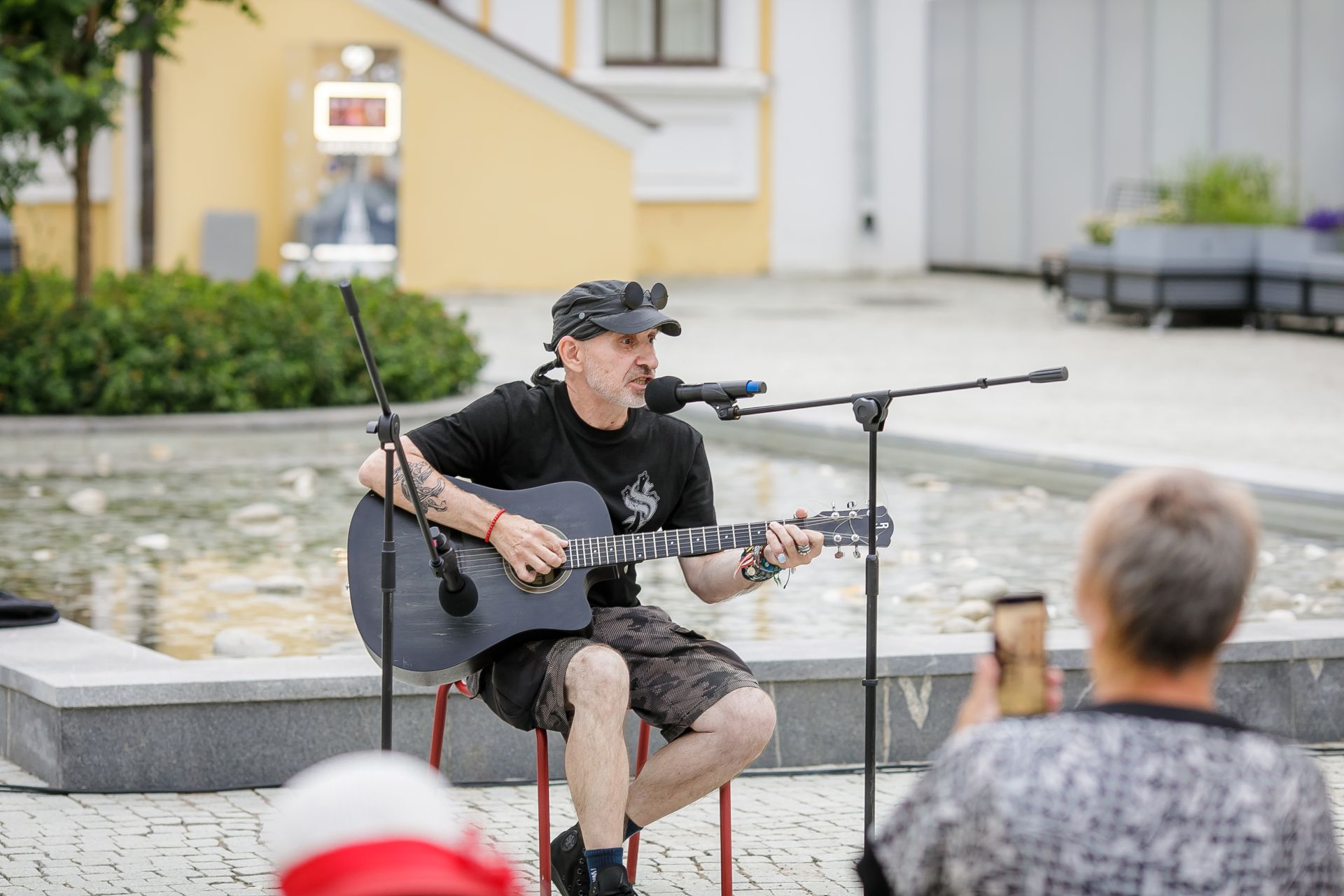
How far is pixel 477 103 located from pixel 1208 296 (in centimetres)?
765

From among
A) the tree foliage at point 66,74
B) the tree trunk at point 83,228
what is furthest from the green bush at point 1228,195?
the tree trunk at point 83,228

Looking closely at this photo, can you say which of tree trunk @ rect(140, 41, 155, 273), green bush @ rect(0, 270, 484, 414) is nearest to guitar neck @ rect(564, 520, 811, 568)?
green bush @ rect(0, 270, 484, 414)

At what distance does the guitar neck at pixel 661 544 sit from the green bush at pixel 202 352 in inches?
281

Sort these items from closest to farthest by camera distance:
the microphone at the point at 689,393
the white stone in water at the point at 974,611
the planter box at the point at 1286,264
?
1. the microphone at the point at 689,393
2. the white stone in water at the point at 974,611
3. the planter box at the point at 1286,264

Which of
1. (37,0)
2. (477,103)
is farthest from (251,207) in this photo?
(37,0)

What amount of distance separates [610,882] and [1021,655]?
5.41ft

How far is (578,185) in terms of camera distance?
69.8 feet

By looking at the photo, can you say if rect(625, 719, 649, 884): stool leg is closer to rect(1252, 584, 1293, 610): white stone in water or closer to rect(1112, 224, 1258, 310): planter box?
rect(1252, 584, 1293, 610): white stone in water

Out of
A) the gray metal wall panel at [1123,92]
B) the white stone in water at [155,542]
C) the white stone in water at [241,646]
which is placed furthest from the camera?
the gray metal wall panel at [1123,92]

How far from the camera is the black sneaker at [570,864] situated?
406 centimetres

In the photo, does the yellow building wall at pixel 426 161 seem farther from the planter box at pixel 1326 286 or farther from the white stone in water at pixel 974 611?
the white stone in water at pixel 974 611

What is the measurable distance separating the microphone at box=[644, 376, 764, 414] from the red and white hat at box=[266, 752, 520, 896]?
91.8 inches

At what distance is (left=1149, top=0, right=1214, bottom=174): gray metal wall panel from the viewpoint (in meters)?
21.8

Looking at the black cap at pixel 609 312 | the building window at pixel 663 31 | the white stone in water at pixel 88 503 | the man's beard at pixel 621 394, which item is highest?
the building window at pixel 663 31
